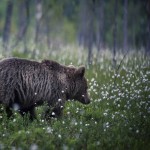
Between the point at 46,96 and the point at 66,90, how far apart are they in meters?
0.66

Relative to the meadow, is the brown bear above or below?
above

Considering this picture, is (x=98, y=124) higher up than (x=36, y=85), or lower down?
lower down

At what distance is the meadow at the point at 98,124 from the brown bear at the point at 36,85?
12.1 inches

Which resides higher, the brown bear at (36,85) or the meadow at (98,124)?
the brown bear at (36,85)

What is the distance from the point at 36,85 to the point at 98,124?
5.30ft

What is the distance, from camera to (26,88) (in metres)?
8.18

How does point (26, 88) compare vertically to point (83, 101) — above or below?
above

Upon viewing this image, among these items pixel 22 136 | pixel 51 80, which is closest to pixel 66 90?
pixel 51 80

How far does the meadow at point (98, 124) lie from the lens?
6824 mm

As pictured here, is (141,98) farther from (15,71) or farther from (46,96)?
(15,71)

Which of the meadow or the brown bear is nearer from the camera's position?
the meadow

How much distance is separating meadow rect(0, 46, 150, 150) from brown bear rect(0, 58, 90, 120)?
0.31 meters

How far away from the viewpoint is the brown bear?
25.9 ft

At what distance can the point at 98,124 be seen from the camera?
806cm
